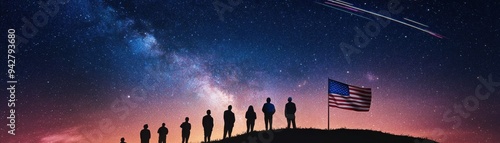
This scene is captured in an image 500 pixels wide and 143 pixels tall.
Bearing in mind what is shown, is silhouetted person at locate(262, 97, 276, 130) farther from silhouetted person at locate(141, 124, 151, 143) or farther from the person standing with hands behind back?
silhouetted person at locate(141, 124, 151, 143)

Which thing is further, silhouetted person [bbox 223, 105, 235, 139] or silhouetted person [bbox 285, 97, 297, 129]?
silhouetted person [bbox 285, 97, 297, 129]

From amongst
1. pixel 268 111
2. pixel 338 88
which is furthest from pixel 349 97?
pixel 268 111

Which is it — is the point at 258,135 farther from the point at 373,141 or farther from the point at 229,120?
the point at 373,141

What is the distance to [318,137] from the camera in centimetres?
1988

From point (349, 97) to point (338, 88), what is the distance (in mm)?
Result: 766

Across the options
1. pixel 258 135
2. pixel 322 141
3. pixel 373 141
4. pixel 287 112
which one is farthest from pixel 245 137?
pixel 373 141

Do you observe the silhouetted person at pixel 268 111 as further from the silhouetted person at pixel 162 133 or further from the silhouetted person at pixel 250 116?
the silhouetted person at pixel 162 133

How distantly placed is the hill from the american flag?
1.36 metres

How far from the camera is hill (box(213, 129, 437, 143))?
19234mm

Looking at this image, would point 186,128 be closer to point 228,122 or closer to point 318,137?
point 228,122

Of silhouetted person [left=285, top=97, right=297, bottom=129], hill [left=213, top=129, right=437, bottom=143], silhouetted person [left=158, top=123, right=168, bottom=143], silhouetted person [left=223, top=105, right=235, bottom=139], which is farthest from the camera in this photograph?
silhouetted person [left=158, top=123, right=168, bottom=143]

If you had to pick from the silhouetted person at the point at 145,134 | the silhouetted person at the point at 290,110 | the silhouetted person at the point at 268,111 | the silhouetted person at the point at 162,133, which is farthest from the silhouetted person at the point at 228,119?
the silhouetted person at the point at 145,134

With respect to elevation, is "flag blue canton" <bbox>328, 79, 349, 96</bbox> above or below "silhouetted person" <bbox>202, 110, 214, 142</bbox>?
above

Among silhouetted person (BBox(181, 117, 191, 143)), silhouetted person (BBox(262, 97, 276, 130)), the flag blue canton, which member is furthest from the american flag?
silhouetted person (BBox(181, 117, 191, 143))
